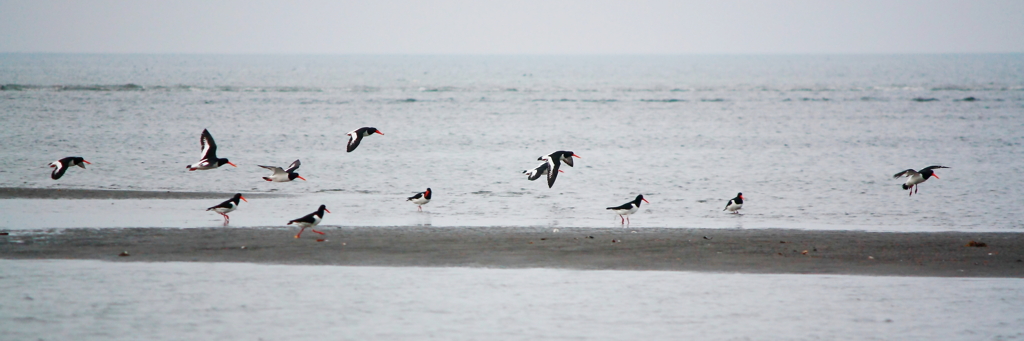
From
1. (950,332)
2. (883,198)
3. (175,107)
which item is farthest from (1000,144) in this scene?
(175,107)

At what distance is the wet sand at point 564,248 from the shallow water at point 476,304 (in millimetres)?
496

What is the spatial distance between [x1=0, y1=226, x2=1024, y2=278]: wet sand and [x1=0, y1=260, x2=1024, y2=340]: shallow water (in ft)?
1.63

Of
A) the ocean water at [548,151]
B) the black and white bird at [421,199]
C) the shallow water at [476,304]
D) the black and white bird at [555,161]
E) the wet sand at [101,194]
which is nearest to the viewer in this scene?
the shallow water at [476,304]

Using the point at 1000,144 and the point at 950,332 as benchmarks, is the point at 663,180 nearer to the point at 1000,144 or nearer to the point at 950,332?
the point at 950,332

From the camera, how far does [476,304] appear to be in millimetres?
10273

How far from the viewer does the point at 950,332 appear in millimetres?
9141

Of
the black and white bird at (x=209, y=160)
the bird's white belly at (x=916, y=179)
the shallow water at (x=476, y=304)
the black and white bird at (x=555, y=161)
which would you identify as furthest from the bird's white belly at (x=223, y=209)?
the bird's white belly at (x=916, y=179)

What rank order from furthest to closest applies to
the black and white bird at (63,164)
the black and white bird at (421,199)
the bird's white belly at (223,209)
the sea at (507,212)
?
the black and white bird at (63,164), the black and white bird at (421,199), the bird's white belly at (223,209), the sea at (507,212)

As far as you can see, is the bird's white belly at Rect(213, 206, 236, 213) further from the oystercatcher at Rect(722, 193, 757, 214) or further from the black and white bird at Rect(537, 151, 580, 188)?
the oystercatcher at Rect(722, 193, 757, 214)

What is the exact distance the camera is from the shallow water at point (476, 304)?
9164mm

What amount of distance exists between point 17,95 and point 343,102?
25.4 meters

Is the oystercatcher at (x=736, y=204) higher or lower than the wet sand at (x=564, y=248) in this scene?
lower

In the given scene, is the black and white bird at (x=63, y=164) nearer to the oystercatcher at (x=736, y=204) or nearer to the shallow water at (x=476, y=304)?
the shallow water at (x=476, y=304)

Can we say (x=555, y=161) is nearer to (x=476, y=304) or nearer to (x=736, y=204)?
(x=736, y=204)
